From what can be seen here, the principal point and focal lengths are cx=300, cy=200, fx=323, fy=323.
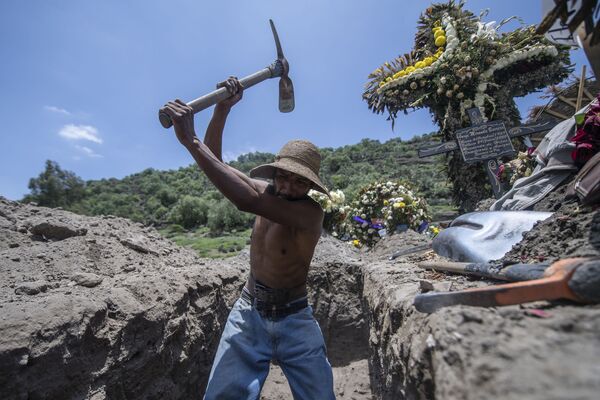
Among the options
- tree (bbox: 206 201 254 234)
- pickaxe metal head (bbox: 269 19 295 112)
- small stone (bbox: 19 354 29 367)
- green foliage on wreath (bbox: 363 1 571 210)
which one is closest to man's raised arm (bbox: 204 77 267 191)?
pickaxe metal head (bbox: 269 19 295 112)

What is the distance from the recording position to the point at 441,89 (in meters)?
7.34

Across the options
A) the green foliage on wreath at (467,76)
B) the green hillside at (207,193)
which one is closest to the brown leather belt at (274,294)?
the green foliage on wreath at (467,76)

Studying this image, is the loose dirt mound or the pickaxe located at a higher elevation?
the pickaxe

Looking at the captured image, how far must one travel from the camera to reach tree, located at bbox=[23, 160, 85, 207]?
36.6m

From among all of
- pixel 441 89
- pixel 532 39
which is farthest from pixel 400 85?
pixel 532 39

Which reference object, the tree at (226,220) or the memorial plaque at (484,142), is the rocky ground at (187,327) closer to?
the memorial plaque at (484,142)

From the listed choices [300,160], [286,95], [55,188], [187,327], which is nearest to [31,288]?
[187,327]

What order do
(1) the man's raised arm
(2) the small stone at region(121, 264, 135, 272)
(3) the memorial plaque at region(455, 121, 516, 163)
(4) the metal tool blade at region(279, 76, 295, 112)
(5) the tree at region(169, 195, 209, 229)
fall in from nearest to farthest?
1. (1) the man's raised arm
2. (2) the small stone at region(121, 264, 135, 272)
3. (4) the metal tool blade at region(279, 76, 295, 112)
4. (3) the memorial plaque at region(455, 121, 516, 163)
5. (5) the tree at region(169, 195, 209, 229)

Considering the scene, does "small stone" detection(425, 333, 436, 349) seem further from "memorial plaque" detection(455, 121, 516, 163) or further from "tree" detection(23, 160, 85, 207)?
"tree" detection(23, 160, 85, 207)

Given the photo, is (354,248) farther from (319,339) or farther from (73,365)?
(73,365)

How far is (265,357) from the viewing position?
229cm

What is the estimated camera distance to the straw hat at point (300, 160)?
2.23 m

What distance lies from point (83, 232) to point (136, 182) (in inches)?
2905

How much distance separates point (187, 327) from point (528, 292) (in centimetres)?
264
